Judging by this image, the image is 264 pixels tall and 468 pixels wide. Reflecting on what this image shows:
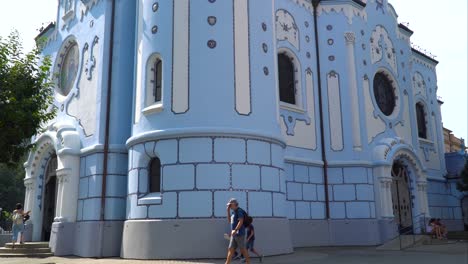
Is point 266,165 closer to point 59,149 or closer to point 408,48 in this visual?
point 59,149

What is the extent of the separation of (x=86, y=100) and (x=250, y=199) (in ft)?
28.4

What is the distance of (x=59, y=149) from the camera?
18641mm

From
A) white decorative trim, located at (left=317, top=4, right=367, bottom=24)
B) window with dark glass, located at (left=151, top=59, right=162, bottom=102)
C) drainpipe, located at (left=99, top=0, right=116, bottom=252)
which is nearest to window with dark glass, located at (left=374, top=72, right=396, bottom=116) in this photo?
white decorative trim, located at (left=317, top=4, right=367, bottom=24)

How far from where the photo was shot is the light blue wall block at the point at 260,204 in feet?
47.4

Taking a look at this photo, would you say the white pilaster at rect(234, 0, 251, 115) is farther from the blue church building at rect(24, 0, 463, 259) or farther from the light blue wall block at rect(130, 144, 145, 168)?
the light blue wall block at rect(130, 144, 145, 168)

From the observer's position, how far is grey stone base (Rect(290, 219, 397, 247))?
19375 mm

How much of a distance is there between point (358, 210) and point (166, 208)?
376 inches

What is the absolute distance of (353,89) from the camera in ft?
69.6

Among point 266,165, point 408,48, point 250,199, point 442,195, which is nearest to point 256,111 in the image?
point 266,165

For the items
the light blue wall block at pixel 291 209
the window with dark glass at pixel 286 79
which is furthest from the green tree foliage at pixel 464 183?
the light blue wall block at pixel 291 209

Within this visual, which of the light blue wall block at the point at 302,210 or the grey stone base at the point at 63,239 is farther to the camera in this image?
the light blue wall block at the point at 302,210

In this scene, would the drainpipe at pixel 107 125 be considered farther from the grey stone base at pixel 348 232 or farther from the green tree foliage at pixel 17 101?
the grey stone base at pixel 348 232

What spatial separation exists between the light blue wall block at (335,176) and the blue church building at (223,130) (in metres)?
0.24

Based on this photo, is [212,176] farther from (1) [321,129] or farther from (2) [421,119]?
(2) [421,119]
